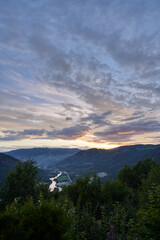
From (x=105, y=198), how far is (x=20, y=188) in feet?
52.4

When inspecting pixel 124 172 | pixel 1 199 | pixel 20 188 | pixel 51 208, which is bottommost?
pixel 124 172

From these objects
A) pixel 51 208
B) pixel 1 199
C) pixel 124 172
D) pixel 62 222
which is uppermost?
pixel 51 208

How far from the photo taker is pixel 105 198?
2547 centimetres

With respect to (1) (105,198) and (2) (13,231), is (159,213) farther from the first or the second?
(1) (105,198)

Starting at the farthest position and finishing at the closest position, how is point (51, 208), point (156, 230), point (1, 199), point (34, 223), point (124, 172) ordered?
point (124, 172) → point (1, 199) → point (156, 230) → point (51, 208) → point (34, 223)

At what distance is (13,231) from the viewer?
17.6 ft

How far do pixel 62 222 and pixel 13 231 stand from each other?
2.06m

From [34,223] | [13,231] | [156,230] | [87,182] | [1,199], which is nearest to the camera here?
[13,231]

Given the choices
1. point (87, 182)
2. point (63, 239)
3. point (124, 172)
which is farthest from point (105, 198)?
point (124, 172)

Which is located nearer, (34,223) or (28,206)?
(34,223)

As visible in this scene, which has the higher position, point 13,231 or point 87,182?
point 13,231

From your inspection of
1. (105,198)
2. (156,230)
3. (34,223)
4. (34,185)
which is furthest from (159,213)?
(105,198)

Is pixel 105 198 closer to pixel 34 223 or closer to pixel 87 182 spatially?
pixel 87 182

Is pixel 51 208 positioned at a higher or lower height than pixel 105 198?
higher
